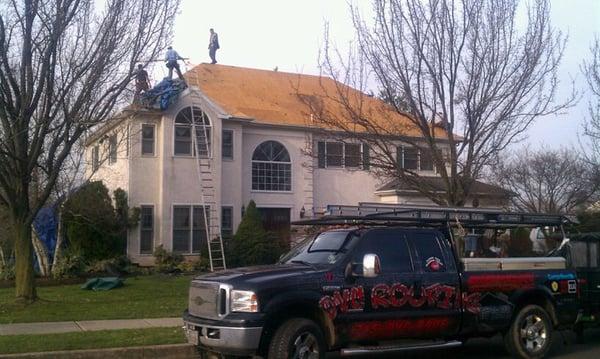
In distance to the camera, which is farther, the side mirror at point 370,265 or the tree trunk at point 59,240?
the tree trunk at point 59,240

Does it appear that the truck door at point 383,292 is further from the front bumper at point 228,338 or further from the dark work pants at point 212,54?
the dark work pants at point 212,54

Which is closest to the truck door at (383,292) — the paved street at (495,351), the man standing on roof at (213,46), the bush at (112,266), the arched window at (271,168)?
the paved street at (495,351)

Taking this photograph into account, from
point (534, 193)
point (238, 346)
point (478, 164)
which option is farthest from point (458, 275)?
point (534, 193)

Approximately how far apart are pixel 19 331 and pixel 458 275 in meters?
7.15

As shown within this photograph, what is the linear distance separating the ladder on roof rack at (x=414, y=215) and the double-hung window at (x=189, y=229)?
1618cm

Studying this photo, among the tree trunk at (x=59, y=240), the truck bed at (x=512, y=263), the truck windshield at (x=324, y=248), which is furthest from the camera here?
the tree trunk at (x=59, y=240)

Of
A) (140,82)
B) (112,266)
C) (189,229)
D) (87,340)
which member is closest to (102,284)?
(112,266)

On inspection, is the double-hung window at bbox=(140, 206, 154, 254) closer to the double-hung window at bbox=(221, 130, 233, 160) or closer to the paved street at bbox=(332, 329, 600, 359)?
the double-hung window at bbox=(221, 130, 233, 160)

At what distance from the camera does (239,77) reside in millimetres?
30188

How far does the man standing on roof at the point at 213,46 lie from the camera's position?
2930cm

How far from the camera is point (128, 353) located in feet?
32.1

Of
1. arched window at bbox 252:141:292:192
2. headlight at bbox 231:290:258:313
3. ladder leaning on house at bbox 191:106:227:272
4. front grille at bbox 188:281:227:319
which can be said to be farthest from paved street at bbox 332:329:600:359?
arched window at bbox 252:141:292:192

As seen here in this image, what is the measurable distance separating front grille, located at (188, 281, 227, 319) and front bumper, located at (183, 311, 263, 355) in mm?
117

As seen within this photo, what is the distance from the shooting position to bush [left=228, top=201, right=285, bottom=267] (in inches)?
976
